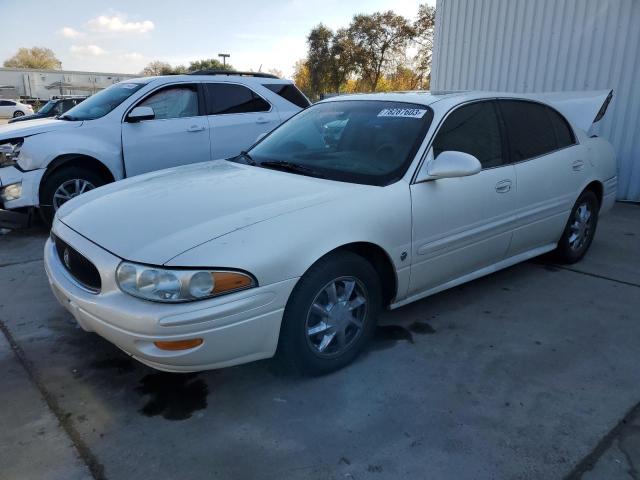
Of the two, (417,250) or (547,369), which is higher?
(417,250)

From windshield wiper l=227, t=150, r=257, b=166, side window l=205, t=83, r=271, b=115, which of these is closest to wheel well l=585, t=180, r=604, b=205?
windshield wiper l=227, t=150, r=257, b=166

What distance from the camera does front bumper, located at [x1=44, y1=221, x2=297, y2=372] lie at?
2.27 meters

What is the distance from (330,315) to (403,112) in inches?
59.7

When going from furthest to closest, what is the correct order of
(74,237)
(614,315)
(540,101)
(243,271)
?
(540,101), (614,315), (74,237), (243,271)

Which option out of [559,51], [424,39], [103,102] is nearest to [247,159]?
[103,102]

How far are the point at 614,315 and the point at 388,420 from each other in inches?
85.4

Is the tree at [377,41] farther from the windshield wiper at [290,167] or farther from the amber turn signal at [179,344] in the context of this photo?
the amber turn signal at [179,344]

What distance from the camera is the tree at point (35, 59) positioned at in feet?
250

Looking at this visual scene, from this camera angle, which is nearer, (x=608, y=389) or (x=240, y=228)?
(x=240, y=228)

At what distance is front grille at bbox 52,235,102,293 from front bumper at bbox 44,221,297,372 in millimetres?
54

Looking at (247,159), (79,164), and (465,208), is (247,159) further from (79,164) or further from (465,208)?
(79,164)

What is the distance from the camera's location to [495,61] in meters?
8.66

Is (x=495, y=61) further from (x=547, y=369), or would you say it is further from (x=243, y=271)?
(x=243, y=271)

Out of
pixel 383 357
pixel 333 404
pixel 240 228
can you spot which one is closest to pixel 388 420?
pixel 333 404
